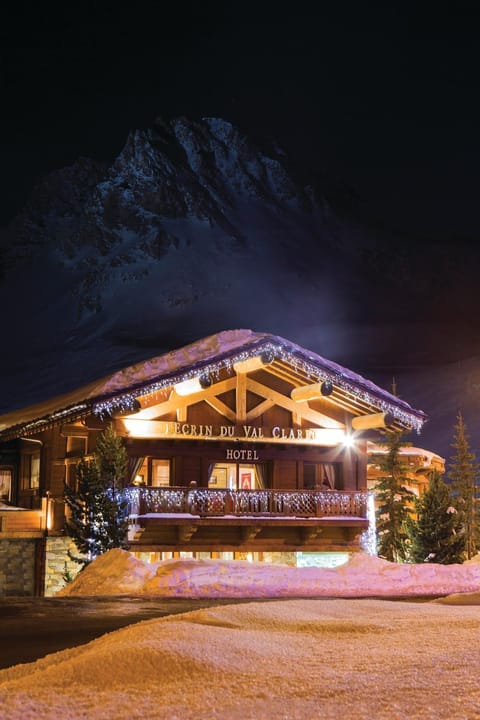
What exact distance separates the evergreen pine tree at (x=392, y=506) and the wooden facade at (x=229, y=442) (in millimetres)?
4183

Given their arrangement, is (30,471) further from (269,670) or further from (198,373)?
(269,670)

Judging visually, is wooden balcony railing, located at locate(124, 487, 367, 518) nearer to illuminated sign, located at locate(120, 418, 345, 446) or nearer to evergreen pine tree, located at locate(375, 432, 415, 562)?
illuminated sign, located at locate(120, 418, 345, 446)

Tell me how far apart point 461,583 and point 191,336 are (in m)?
94.3

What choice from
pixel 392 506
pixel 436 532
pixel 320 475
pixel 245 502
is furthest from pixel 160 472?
pixel 436 532

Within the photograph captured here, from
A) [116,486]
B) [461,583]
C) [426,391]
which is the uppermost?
[426,391]

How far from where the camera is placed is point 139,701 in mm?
5832

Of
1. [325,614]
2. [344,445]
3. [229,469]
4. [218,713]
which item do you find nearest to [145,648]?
[218,713]

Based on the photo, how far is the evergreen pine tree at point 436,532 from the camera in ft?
78.2

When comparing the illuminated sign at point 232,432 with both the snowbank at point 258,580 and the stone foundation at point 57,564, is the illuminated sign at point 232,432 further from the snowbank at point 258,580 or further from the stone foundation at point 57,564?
the snowbank at point 258,580

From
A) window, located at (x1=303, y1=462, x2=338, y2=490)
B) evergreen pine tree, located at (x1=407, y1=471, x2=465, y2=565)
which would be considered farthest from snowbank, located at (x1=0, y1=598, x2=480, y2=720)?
window, located at (x1=303, y1=462, x2=338, y2=490)

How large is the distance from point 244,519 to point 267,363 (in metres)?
4.83

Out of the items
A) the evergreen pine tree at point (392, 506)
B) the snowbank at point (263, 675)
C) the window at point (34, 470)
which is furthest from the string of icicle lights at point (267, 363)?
the snowbank at point (263, 675)

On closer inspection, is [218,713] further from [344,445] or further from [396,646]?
[344,445]

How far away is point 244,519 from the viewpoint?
25406 mm
